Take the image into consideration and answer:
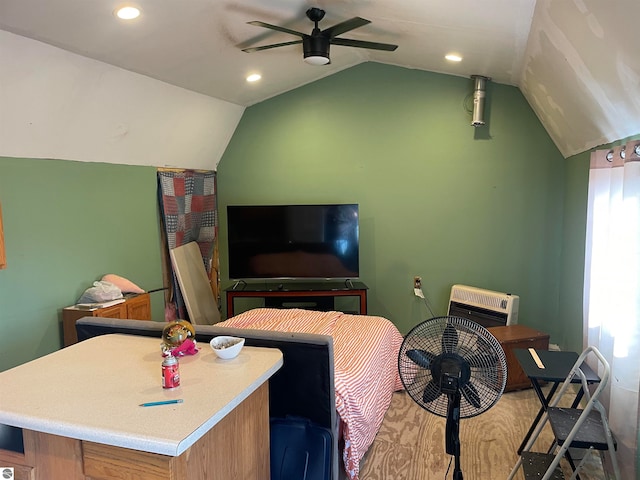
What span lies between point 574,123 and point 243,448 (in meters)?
3.08

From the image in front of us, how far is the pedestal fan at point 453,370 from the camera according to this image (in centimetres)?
185

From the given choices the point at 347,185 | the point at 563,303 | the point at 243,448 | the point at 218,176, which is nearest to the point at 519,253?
the point at 563,303

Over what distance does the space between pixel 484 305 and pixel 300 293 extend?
1713mm

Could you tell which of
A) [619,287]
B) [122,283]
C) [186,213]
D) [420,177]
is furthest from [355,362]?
[186,213]

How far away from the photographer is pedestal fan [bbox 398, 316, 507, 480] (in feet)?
6.07

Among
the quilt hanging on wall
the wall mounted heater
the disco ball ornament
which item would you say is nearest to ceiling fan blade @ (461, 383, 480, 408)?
the disco ball ornament

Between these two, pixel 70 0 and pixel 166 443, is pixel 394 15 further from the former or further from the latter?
pixel 166 443

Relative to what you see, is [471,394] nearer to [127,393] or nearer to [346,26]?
[127,393]

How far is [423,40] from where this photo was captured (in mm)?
3400

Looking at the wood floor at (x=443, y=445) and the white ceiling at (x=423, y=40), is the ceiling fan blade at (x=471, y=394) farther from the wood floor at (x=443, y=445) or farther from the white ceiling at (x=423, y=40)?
the white ceiling at (x=423, y=40)

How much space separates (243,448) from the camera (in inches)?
63.6

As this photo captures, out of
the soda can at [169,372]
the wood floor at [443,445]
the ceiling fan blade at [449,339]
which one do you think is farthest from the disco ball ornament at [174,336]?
the wood floor at [443,445]

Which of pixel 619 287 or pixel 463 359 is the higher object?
pixel 619 287

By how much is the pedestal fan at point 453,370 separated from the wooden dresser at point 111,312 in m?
2.15
